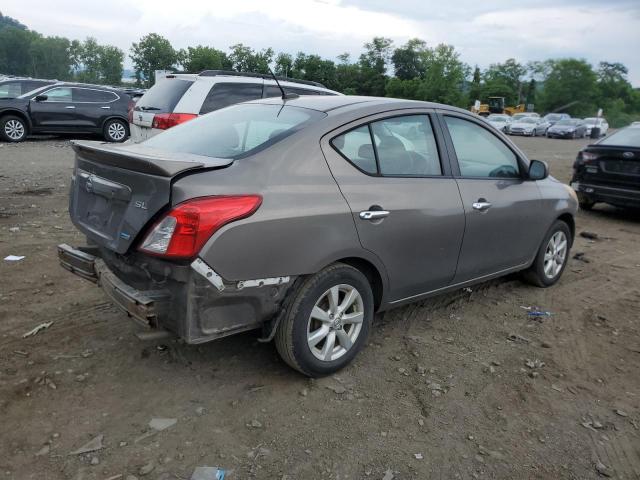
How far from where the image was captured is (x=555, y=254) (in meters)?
5.19

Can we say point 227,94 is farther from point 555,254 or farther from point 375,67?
point 375,67

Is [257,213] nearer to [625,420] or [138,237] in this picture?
[138,237]

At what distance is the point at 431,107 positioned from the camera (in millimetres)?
3926

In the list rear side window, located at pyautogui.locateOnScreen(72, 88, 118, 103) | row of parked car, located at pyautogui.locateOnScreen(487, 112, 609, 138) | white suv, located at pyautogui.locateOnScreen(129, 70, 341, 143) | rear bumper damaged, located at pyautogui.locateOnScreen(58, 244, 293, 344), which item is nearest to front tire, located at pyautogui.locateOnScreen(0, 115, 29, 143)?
rear side window, located at pyautogui.locateOnScreen(72, 88, 118, 103)

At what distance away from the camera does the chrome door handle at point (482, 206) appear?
400 cm

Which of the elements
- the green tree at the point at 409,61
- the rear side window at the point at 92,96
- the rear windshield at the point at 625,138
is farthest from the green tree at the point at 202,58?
the rear windshield at the point at 625,138

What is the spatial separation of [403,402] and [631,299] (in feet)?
9.99

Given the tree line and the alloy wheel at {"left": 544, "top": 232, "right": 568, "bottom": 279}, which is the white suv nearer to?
the alloy wheel at {"left": 544, "top": 232, "right": 568, "bottom": 279}

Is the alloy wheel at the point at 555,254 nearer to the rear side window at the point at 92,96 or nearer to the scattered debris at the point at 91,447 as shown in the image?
the scattered debris at the point at 91,447

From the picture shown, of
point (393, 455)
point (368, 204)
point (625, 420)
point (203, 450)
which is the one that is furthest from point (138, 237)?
point (625, 420)

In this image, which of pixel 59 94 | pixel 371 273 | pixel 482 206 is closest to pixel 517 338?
pixel 482 206

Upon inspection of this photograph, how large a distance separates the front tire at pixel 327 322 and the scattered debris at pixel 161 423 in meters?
0.70

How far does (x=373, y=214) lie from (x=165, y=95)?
5.84 metres

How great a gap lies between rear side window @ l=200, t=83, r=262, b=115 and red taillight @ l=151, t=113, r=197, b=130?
0.23 meters
